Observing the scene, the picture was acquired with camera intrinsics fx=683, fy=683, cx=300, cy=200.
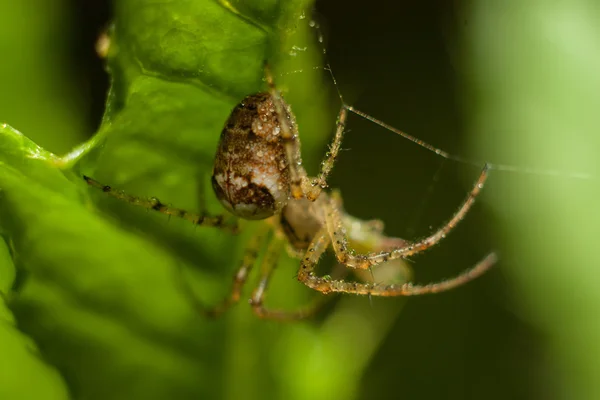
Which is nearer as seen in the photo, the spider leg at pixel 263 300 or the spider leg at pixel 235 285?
the spider leg at pixel 235 285

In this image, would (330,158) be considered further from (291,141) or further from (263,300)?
(263,300)

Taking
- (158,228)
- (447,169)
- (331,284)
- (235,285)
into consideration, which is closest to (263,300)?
(235,285)

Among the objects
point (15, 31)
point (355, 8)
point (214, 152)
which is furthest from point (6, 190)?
point (355, 8)

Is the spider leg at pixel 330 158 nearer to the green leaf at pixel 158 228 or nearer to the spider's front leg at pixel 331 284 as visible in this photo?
the green leaf at pixel 158 228

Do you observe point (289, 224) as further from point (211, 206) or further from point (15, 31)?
point (15, 31)

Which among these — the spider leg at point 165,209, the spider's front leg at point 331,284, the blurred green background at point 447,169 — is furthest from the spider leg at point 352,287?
the spider leg at point 165,209
